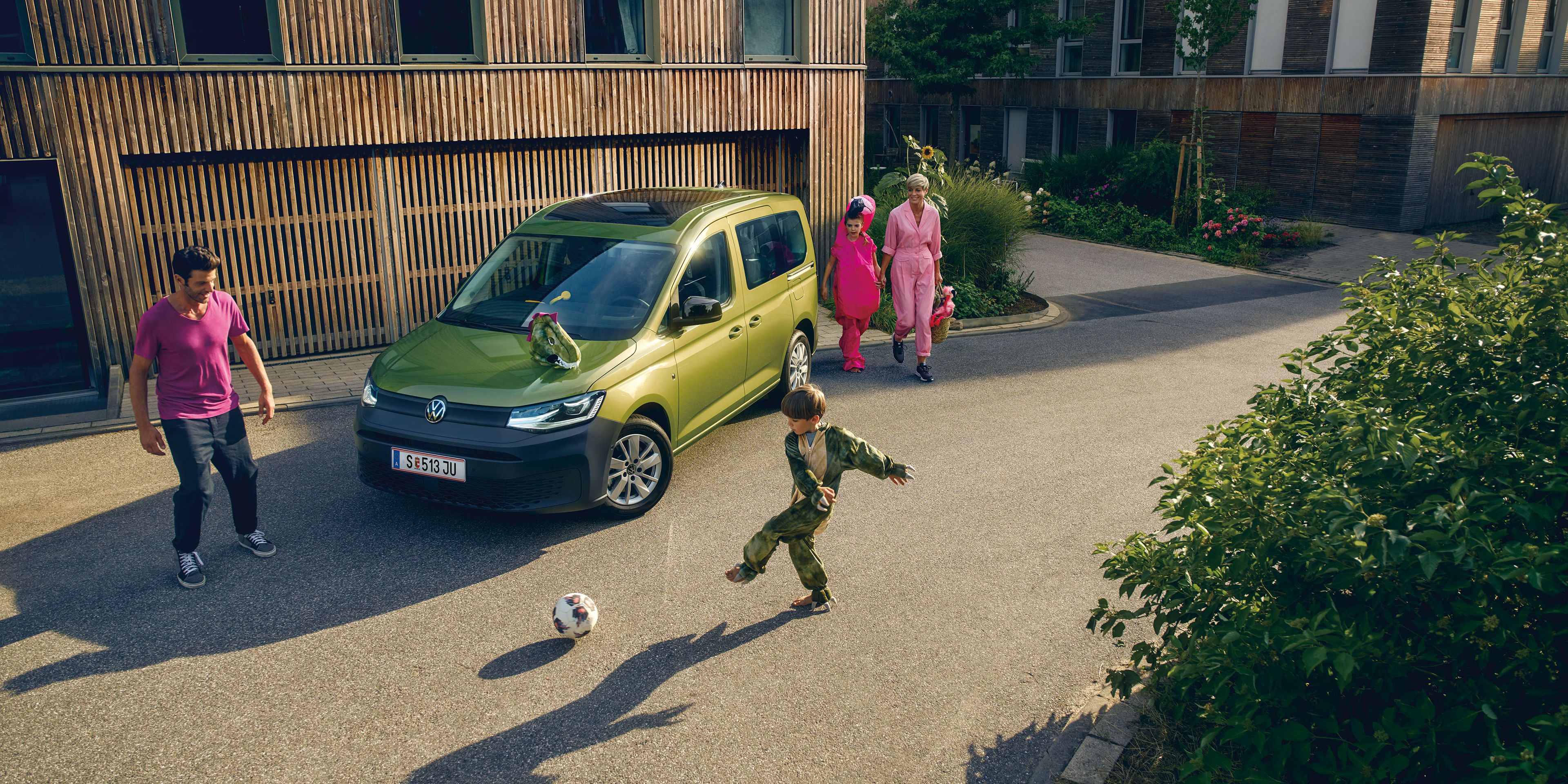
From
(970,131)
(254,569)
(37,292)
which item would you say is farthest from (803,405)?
(970,131)

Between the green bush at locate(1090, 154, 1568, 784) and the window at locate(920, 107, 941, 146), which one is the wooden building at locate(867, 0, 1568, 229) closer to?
the window at locate(920, 107, 941, 146)

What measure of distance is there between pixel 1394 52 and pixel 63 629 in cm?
→ 2263

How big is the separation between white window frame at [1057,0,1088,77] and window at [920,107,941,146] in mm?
5698

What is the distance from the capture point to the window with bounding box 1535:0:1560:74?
22172 mm

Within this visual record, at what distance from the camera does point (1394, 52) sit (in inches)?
810

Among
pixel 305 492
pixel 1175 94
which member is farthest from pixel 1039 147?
pixel 305 492

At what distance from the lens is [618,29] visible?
12617 millimetres

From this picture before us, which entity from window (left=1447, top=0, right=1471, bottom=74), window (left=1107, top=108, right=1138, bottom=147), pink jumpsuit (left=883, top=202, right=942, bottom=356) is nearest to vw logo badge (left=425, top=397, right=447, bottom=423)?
pink jumpsuit (left=883, top=202, right=942, bottom=356)

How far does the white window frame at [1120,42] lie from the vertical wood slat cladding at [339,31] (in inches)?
782

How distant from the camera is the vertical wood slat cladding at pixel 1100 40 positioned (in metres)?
26.6

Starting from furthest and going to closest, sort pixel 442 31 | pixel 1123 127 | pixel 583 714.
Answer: pixel 1123 127, pixel 442 31, pixel 583 714

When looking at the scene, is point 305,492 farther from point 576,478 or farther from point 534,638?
point 534,638

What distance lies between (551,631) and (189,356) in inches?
98.5

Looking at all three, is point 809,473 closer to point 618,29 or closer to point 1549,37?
point 618,29
